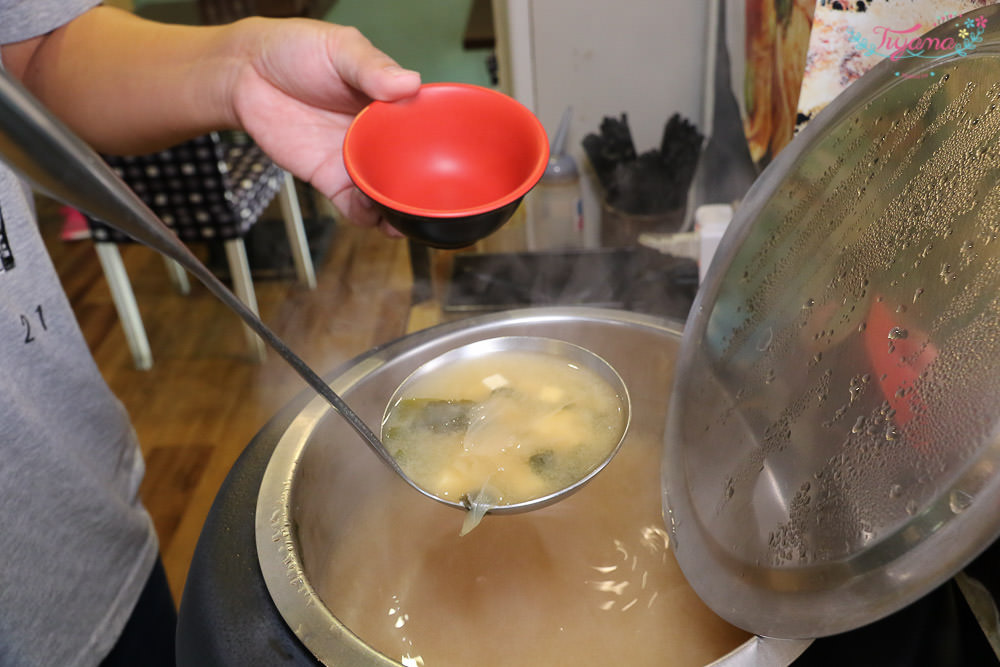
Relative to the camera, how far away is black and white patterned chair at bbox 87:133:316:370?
8.13 feet

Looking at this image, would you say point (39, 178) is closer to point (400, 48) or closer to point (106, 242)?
point (106, 242)

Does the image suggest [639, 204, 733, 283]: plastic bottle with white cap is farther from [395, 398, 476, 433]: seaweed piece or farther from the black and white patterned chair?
the black and white patterned chair

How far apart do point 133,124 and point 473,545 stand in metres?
0.74

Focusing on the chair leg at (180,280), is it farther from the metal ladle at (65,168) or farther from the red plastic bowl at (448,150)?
the metal ladle at (65,168)

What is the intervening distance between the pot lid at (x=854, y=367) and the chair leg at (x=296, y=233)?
2604mm

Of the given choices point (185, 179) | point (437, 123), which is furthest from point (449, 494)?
point (185, 179)

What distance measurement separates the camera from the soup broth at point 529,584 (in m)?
0.79

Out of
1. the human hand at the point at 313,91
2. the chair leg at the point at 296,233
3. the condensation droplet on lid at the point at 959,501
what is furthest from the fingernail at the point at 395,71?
the chair leg at the point at 296,233

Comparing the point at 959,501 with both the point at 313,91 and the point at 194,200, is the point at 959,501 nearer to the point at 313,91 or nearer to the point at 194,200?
the point at 313,91

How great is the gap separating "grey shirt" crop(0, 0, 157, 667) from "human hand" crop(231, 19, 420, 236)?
0.84 ft

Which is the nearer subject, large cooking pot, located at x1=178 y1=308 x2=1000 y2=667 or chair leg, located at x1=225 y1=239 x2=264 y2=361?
large cooking pot, located at x1=178 y1=308 x2=1000 y2=667

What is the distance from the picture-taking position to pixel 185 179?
2.51 meters

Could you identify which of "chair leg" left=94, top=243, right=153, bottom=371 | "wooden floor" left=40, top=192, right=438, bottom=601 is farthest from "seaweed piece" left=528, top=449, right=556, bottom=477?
"chair leg" left=94, top=243, right=153, bottom=371

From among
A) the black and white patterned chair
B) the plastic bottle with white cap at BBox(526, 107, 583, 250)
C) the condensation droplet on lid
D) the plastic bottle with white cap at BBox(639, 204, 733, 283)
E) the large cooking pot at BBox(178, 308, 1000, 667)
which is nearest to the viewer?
the condensation droplet on lid
